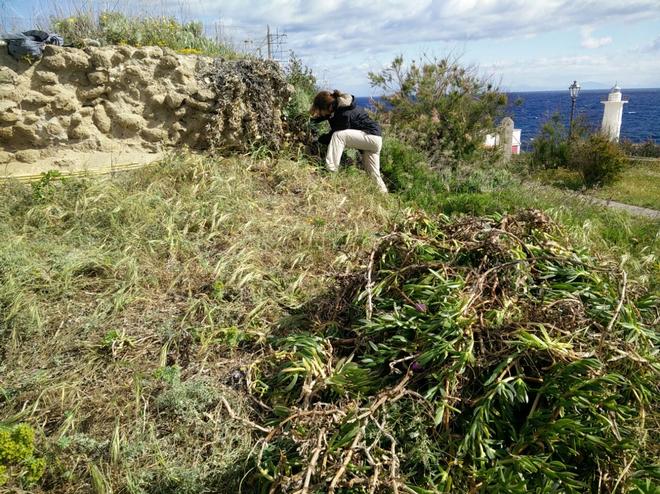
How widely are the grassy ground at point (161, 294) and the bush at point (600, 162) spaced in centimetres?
733

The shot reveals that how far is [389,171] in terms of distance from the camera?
702 cm

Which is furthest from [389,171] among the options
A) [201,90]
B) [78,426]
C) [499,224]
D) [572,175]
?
[572,175]

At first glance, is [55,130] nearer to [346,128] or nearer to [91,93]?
[91,93]

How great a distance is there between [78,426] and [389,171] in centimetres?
522

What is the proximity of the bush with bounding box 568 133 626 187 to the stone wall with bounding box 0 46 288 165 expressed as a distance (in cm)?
904

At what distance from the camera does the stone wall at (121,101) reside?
5492 mm

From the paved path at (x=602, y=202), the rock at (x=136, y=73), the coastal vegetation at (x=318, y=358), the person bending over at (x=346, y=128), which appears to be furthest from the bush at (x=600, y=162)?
the rock at (x=136, y=73)

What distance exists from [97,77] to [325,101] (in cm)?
272

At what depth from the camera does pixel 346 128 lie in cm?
649

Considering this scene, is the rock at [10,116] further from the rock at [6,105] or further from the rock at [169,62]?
the rock at [169,62]

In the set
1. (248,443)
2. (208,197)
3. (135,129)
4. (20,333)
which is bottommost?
(248,443)

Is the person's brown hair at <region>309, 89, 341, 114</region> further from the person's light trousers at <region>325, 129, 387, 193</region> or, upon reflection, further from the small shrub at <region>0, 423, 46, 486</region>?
the small shrub at <region>0, 423, 46, 486</region>

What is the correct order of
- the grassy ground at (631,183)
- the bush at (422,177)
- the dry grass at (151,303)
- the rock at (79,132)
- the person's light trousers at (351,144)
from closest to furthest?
the dry grass at (151,303) < the rock at (79,132) < the person's light trousers at (351,144) < the bush at (422,177) < the grassy ground at (631,183)

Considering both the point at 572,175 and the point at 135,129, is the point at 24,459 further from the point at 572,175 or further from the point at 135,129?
the point at 572,175
